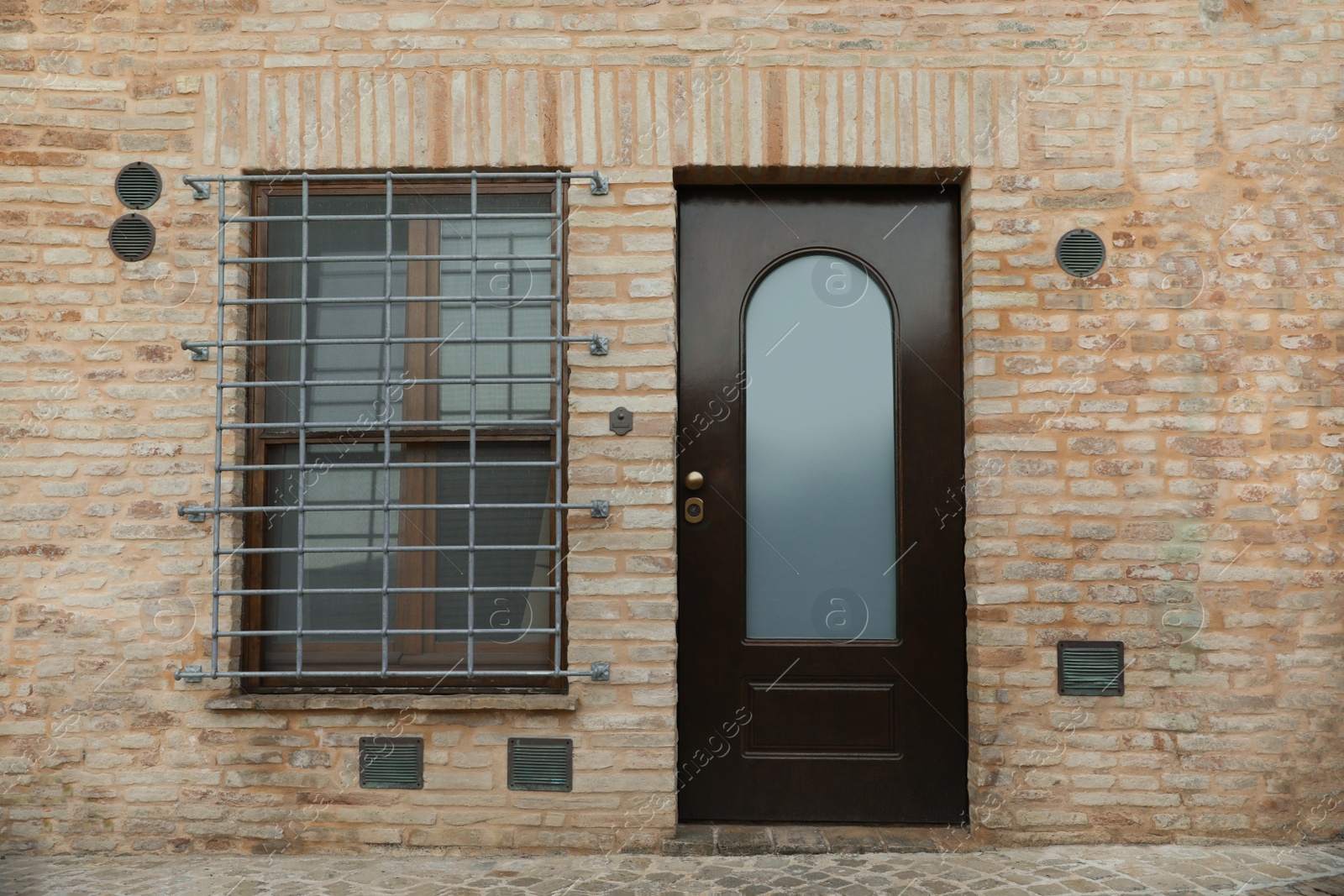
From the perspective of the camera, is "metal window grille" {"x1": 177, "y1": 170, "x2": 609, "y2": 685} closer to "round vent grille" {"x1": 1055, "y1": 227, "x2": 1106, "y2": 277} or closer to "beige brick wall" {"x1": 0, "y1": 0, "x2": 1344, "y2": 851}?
"beige brick wall" {"x1": 0, "y1": 0, "x2": 1344, "y2": 851}

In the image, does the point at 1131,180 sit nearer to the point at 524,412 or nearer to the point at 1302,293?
the point at 1302,293

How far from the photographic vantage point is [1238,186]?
3639 millimetres

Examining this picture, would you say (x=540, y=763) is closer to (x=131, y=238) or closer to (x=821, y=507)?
(x=821, y=507)

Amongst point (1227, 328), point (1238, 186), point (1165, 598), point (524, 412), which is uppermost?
point (1238, 186)

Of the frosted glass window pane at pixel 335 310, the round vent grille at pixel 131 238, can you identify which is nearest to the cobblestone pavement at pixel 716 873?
the frosted glass window pane at pixel 335 310

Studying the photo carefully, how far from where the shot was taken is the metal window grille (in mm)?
3568

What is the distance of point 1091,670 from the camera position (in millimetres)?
3572

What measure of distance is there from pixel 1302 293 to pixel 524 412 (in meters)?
3.00

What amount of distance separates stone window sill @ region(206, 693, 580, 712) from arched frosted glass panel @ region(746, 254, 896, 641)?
0.84 meters

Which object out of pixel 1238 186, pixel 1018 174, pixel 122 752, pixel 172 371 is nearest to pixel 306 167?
pixel 172 371

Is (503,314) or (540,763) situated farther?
(503,314)

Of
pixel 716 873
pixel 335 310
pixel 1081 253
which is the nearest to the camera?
pixel 716 873

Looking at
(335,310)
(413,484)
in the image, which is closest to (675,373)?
(413,484)

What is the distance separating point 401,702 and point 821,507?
1.77 meters
